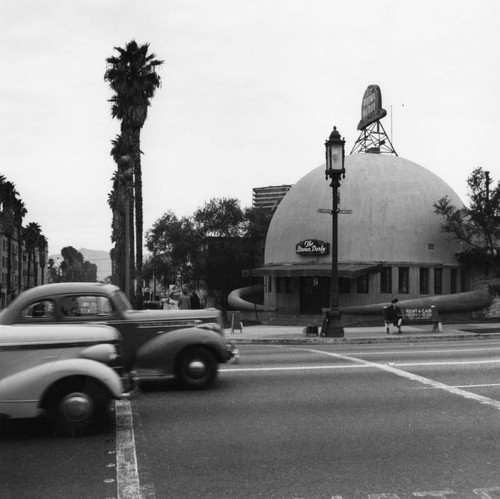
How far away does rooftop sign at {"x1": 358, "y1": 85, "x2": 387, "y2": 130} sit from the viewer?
43719 millimetres

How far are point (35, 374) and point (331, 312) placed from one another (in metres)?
16.3

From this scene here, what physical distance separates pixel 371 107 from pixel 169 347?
36.9 meters

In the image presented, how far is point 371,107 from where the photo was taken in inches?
1763

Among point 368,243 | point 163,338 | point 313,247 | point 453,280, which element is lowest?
point 163,338

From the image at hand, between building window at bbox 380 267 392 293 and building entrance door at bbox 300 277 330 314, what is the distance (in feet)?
10.2

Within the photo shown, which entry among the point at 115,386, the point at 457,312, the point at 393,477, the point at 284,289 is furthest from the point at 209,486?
the point at 284,289

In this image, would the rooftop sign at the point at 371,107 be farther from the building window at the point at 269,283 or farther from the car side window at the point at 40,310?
the car side window at the point at 40,310

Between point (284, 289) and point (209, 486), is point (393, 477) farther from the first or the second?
point (284, 289)

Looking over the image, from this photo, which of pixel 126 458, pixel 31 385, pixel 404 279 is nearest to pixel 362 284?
pixel 404 279

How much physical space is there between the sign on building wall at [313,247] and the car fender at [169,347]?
2698 cm

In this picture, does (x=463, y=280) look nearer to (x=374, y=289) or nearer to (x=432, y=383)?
(x=374, y=289)

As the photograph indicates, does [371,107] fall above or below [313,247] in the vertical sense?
above

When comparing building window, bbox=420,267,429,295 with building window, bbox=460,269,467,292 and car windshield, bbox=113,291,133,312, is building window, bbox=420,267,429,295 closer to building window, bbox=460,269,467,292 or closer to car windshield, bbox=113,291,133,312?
building window, bbox=460,269,467,292

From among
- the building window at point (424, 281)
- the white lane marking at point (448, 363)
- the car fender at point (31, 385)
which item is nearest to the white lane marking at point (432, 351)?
the white lane marking at point (448, 363)
